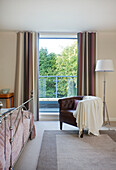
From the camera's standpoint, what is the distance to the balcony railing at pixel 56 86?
4.86 m

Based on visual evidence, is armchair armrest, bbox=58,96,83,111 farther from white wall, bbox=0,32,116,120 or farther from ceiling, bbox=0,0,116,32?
ceiling, bbox=0,0,116,32

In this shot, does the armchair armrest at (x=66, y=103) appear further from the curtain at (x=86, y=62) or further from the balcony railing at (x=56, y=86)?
the balcony railing at (x=56, y=86)

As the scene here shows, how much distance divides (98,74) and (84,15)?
173 centimetres

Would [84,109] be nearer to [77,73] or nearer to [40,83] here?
[77,73]

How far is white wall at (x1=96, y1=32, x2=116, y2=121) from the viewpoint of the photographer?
457 centimetres

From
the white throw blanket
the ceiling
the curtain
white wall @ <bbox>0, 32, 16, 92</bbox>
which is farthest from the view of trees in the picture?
the white throw blanket

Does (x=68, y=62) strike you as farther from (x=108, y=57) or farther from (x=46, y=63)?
(x=108, y=57)

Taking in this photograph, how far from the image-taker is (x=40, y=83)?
191 inches

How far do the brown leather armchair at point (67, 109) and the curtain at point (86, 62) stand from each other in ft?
2.35

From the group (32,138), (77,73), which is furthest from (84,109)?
(77,73)

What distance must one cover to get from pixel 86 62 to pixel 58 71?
965 millimetres

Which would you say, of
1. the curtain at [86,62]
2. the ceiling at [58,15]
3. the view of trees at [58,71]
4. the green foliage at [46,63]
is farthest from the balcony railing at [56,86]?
the ceiling at [58,15]

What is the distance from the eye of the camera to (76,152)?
2.45 m

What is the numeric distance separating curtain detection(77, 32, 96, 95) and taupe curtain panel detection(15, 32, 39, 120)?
1.27m
